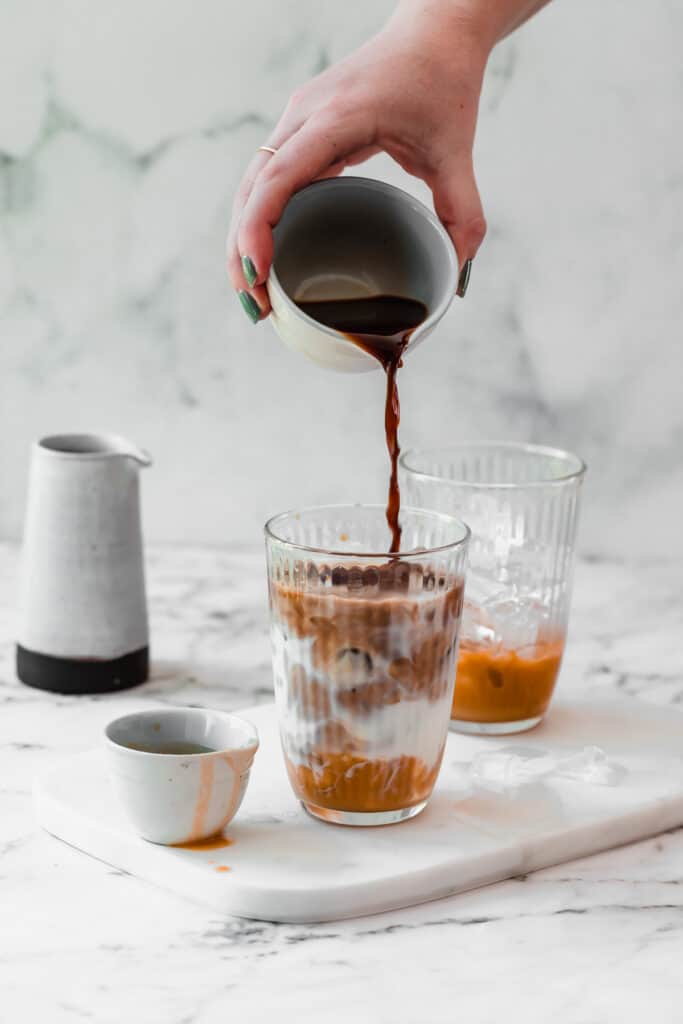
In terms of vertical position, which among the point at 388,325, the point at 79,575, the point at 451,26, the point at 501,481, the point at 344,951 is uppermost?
the point at 451,26

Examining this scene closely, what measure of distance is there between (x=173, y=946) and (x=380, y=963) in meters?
0.13

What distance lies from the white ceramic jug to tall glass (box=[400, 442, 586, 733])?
0.99 ft

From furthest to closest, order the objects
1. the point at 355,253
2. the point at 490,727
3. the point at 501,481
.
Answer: the point at 501,481, the point at 490,727, the point at 355,253

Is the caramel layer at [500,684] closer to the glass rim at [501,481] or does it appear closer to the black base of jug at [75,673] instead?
the glass rim at [501,481]

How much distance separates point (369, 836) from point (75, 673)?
0.44 meters

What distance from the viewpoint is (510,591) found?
1.23m

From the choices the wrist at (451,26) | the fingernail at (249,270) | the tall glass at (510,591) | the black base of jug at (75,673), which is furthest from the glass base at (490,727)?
→ the wrist at (451,26)

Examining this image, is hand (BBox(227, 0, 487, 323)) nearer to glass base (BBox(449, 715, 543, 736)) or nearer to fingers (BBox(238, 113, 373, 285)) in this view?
fingers (BBox(238, 113, 373, 285))

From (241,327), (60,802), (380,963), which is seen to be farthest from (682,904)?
(241,327)

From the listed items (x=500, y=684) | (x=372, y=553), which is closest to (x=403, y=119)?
(x=372, y=553)

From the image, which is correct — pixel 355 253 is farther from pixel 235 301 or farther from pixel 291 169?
pixel 235 301

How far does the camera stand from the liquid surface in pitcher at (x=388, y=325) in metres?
1.06

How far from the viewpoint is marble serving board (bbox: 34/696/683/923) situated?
0.93m

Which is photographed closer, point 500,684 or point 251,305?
point 251,305
